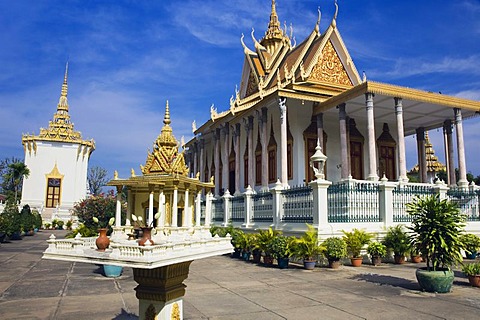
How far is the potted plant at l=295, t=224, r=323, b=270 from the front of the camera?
1130 centimetres

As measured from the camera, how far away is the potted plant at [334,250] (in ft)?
36.7

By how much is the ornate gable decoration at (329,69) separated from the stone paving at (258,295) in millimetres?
10357

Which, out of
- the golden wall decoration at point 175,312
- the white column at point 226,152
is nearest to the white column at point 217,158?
the white column at point 226,152

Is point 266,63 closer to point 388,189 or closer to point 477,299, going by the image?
point 388,189

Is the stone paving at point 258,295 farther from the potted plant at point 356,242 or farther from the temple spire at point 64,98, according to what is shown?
the temple spire at point 64,98

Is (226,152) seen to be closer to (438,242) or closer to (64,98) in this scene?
(438,242)

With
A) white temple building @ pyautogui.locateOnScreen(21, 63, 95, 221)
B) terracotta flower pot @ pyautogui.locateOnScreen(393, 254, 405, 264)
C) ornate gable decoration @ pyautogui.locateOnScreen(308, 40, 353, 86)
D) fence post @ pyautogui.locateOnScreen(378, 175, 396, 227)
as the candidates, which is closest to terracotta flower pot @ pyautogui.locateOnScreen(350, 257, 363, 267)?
terracotta flower pot @ pyautogui.locateOnScreen(393, 254, 405, 264)

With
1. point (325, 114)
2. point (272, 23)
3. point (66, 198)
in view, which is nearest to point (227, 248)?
point (325, 114)

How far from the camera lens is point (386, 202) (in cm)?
1291

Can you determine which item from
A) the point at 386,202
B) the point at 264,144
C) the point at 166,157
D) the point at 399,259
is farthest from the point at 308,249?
the point at 264,144

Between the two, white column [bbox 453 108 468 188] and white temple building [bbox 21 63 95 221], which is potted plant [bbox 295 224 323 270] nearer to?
white column [bbox 453 108 468 188]

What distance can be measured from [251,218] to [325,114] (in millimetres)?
6391

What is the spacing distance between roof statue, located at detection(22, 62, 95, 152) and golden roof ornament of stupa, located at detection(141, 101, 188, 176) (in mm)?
40934

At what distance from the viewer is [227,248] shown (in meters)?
5.23
